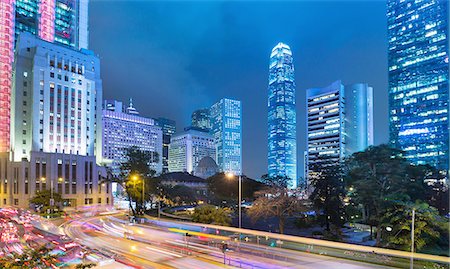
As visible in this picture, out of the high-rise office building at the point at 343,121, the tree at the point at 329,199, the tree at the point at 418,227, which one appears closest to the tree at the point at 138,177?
the tree at the point at 329,199

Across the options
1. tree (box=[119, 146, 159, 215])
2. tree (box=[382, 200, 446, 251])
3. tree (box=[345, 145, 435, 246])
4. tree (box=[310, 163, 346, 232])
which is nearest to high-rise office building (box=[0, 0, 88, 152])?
tree (box=[119, 146, 159, 215])

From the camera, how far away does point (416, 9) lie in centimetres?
15450

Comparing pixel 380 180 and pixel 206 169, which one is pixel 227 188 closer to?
pixel 380 180

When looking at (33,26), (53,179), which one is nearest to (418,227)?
(53,179)

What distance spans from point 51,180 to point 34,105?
19.1 metres

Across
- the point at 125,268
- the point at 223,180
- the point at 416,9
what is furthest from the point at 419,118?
the point at 125,268

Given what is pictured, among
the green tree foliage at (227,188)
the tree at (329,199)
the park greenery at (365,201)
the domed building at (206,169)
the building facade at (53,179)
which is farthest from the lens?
the domed building at (206,169)

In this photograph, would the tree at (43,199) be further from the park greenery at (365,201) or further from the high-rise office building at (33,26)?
the high-rise office building at (33,26)

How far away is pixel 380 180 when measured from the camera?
127ft

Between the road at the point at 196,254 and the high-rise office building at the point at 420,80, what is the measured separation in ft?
419

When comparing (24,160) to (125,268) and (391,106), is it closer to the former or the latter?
(125,268)

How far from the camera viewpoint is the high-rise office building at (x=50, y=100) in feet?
280

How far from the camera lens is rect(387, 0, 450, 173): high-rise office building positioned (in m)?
134

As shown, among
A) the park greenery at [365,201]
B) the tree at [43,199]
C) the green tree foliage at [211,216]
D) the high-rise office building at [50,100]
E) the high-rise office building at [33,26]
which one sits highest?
the high-rise office building at [33,26]
